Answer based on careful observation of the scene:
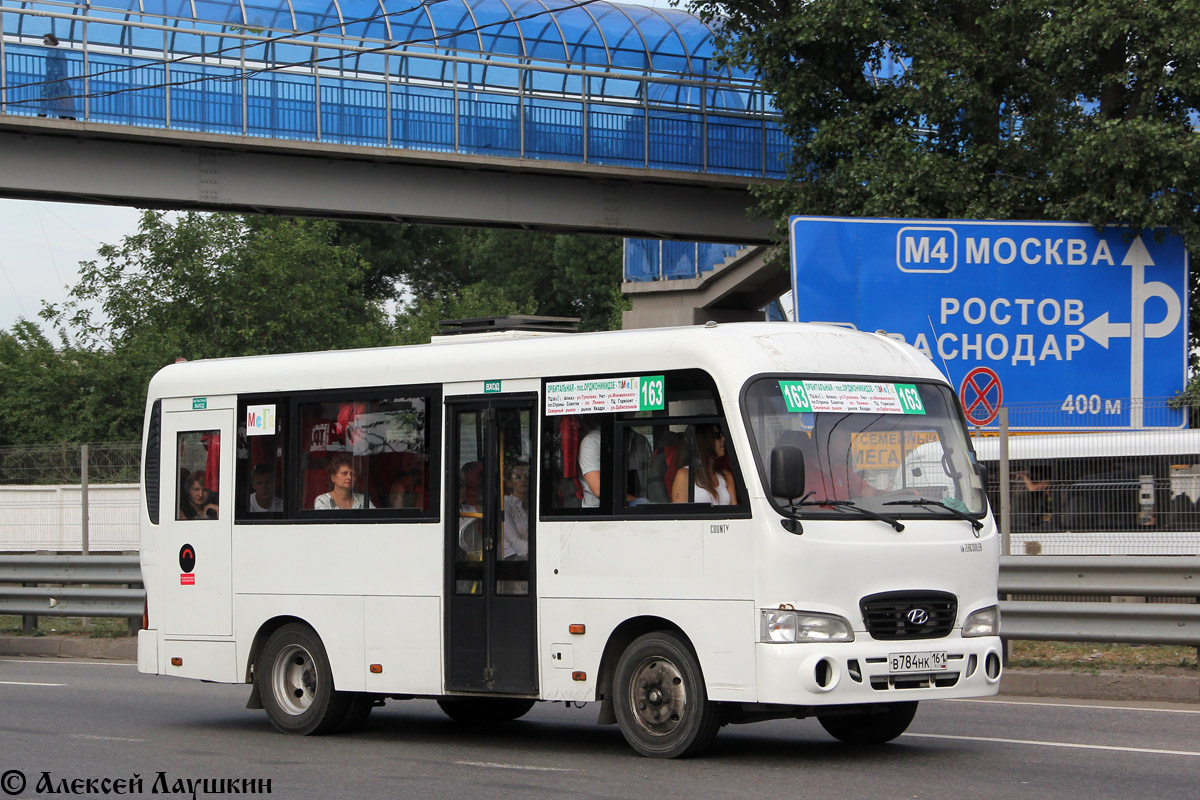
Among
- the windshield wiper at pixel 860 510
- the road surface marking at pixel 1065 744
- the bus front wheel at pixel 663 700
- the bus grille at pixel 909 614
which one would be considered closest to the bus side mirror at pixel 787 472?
the windshield wiper at pixel 860 510

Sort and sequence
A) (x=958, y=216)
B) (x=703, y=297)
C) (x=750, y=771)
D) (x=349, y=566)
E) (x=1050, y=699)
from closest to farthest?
(x=750, y=771)
(x=349, y=566)
(x=1050, y=699)
(x=958, y=216)
(x=703, y=297)

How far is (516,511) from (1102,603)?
5427 millimetres

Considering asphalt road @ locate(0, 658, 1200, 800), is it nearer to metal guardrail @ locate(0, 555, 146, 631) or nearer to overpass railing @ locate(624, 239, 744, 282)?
metal guardrail @ locate(0, 555, 146, 631)

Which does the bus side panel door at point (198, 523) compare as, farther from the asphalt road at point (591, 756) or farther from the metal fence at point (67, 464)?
the metal fence at point (67, 464)

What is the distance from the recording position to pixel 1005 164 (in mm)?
24375

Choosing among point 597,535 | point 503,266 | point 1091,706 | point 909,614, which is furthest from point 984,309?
point 503,266

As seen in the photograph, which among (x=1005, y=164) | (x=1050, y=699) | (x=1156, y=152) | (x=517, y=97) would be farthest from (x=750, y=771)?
(x=517, y=97)

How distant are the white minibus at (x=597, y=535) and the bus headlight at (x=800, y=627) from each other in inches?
0.6

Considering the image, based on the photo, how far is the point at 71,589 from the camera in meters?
17.6

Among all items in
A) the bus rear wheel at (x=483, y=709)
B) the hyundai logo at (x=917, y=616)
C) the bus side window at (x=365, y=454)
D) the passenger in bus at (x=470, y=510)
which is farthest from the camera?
the bus rear wheel at (x=483, y=709)

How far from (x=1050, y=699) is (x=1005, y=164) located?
528 inches

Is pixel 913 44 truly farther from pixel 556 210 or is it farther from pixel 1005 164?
pixel 556 210

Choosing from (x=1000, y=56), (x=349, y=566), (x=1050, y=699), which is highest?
(x=1000, y=56)

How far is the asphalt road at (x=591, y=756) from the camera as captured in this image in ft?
26.3
